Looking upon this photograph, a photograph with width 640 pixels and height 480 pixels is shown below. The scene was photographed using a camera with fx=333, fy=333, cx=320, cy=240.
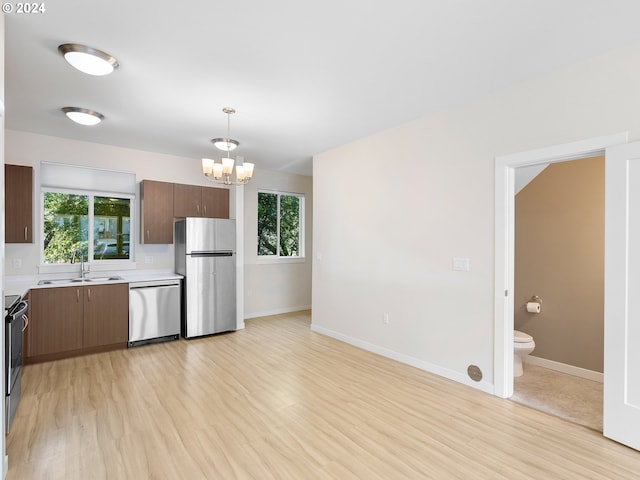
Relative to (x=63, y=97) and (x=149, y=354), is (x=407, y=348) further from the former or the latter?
(x=63, y=97)

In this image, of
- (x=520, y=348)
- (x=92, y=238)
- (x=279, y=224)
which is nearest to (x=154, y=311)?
(x=92, y=238)

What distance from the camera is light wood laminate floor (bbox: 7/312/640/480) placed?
2.01 m

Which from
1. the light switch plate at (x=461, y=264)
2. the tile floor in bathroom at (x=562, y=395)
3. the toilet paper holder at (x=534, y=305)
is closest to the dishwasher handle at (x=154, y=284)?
the light switch plate at (x=461, y=264)

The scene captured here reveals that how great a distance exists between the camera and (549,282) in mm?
3723

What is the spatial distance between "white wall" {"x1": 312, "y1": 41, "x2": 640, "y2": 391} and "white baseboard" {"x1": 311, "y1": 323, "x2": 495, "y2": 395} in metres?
0.01

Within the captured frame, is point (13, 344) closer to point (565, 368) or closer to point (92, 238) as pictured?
point (92, 238)

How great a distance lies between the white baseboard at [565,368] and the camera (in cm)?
330

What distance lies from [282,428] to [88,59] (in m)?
2.99

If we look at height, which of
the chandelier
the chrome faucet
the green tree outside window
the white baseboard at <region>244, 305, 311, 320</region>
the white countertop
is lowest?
the white baseboard at <region>244, 305, 311, 320</region>

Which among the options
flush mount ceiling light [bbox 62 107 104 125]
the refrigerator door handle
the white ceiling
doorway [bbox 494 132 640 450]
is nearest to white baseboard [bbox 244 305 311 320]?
the refrigerator door handle

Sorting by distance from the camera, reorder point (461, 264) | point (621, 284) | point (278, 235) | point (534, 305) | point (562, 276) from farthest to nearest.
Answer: point (278, 235) < point (534, 305) < point (562, 276) < point (461, 264) < point (621, 284)

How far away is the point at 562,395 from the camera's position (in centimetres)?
298

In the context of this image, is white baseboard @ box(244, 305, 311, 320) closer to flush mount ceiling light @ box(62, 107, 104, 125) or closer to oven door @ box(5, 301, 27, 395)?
oven door @ box(5, 301, 27, 395)

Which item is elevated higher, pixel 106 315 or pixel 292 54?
pixel 292 54
